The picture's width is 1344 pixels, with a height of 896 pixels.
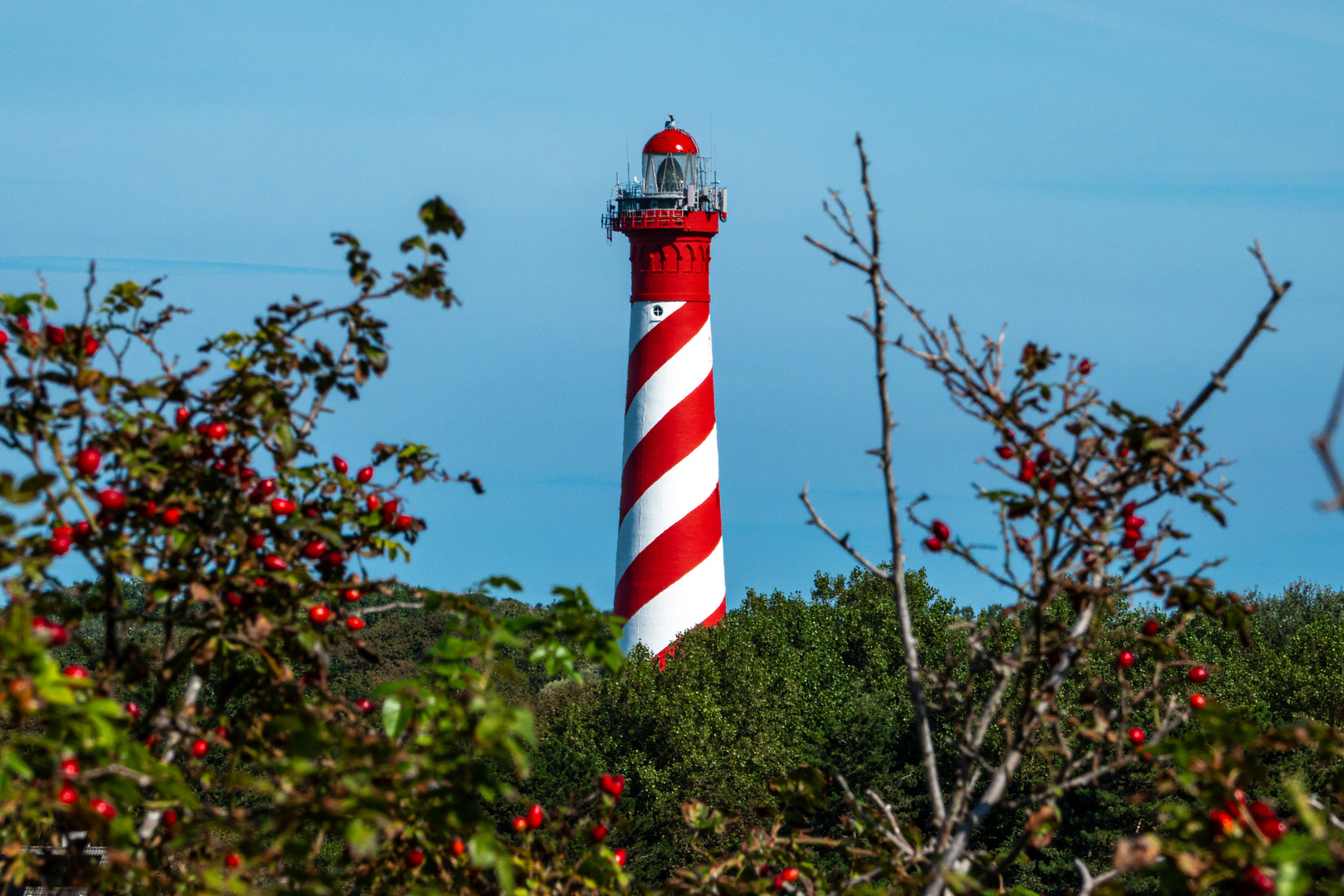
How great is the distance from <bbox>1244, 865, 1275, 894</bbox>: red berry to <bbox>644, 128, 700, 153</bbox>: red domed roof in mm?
34393

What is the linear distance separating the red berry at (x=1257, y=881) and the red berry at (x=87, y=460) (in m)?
4.56

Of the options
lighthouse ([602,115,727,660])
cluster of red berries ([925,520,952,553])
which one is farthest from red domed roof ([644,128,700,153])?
cluster of red berries ([925,520,952,553])

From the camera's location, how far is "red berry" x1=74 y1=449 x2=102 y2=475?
551 cm

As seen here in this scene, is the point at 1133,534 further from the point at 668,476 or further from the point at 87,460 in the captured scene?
the point at 668,476

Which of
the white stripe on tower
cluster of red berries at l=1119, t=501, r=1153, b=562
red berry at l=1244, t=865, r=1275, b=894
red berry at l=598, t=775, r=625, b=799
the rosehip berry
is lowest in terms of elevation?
red berry at l=1244, t=865, r=1275, b=894

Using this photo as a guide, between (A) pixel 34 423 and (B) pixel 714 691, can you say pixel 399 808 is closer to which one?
(A) pixel 34 423

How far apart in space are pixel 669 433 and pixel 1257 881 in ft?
101

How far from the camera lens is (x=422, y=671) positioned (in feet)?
19.2

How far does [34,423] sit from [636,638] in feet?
101

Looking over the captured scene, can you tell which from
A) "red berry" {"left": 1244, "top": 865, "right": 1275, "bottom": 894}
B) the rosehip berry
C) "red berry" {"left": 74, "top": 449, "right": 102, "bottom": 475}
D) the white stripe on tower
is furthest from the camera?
the white stripe on tower

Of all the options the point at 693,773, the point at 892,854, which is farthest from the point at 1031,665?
the point at 693,773

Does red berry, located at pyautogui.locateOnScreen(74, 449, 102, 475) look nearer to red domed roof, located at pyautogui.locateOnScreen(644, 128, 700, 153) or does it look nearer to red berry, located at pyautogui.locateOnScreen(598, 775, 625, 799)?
red berry, located at pyautogui.locateOnScreen(598, 775, 625, 799)

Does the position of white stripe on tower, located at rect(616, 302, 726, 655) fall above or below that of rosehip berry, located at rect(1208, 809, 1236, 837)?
above

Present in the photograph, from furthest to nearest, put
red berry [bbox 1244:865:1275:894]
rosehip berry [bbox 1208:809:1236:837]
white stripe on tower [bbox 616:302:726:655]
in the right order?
white stripe on tower [bbox 616:302:726:655] < rosehip berry [bbox 1208:809:1236:837] < red berry [bbox 1244:865:1275:894]
